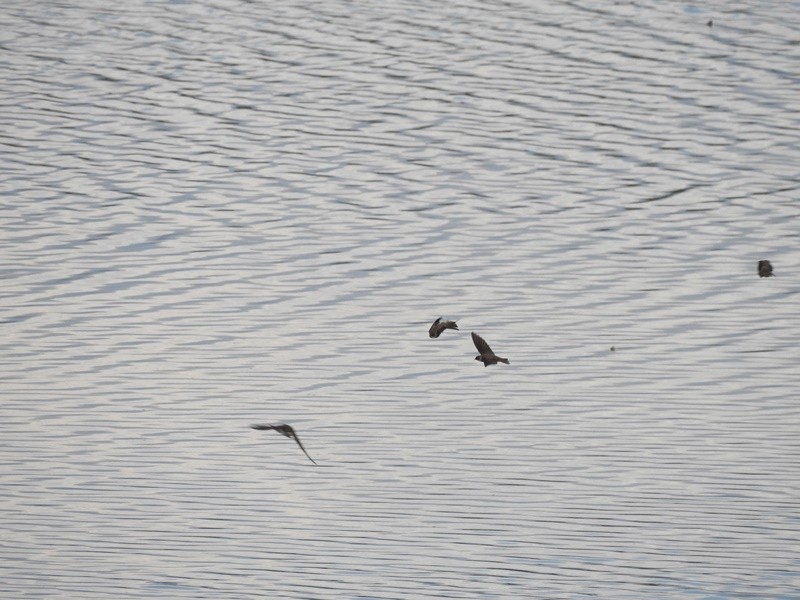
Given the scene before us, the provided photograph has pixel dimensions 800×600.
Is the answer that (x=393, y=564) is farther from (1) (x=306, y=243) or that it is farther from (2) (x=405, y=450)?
(1) (x=306, y=243)

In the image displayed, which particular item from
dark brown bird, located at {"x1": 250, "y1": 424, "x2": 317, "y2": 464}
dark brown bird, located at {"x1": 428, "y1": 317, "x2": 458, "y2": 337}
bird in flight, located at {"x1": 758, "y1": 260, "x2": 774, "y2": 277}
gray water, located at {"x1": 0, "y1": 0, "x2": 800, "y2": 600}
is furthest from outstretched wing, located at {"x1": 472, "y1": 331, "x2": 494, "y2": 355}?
bird in flight, located at {"x1": 758, "y1": 260, "x2": 774, "y2": 277}

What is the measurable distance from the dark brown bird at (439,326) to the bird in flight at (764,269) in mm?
2610

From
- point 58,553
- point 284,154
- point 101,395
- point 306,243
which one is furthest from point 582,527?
point 284,154

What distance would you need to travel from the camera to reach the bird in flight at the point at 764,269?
13320 millimetres

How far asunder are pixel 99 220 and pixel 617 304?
4684mm

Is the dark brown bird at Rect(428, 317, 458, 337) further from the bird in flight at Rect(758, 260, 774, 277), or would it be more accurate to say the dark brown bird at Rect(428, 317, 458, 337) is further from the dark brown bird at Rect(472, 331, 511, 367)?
the bird in flight at Rect(758, 260, 774, 277)

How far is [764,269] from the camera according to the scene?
13.3 meters

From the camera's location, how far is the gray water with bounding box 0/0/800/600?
927 cm

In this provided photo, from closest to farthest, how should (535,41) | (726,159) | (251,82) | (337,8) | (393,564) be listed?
(393,564) < (726,159) < (251,82) < (535,41) < (337,8)

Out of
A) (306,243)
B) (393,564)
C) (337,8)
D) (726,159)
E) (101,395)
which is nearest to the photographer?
(393,564)

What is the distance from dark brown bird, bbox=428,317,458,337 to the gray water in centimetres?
18

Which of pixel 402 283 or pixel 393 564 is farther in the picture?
pixel 402 283

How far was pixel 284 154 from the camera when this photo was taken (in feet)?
55.8

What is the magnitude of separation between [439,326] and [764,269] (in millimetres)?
2757
